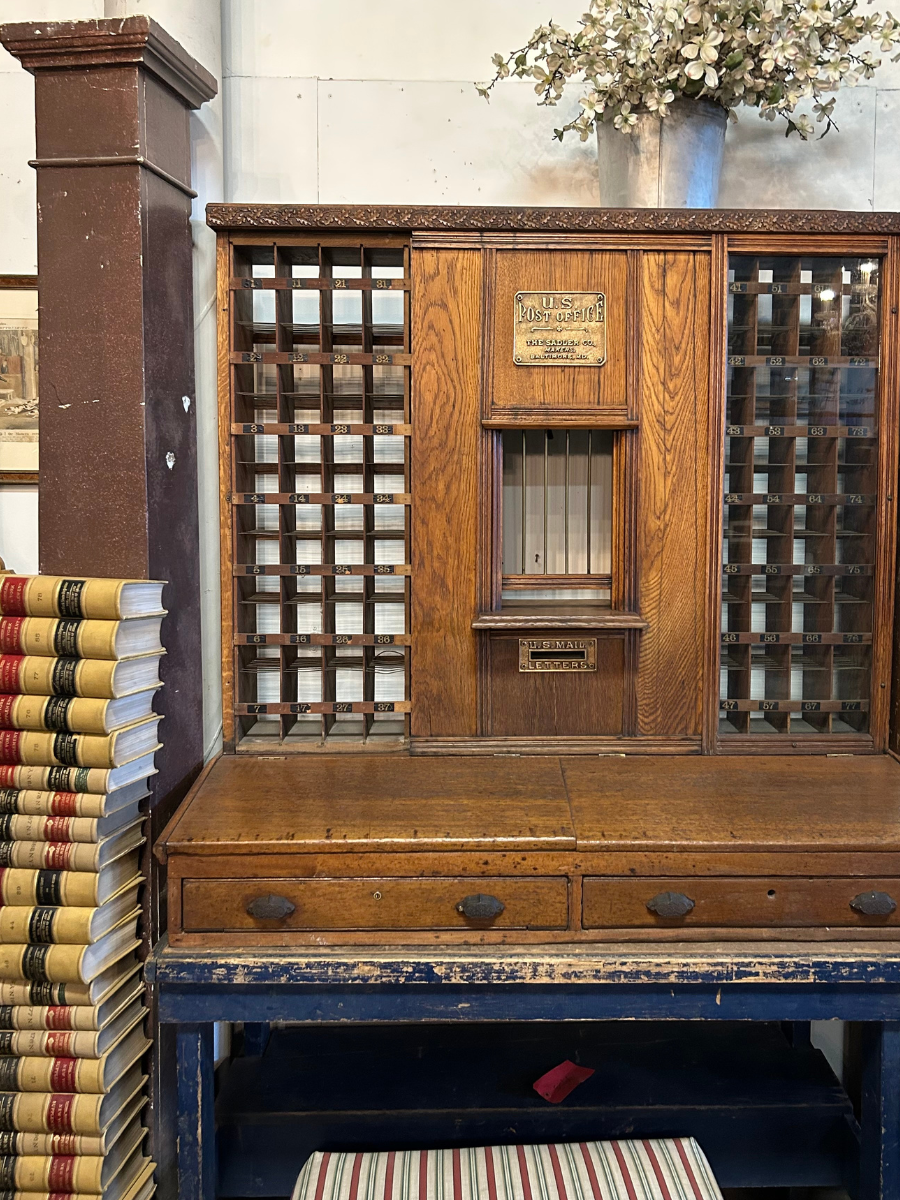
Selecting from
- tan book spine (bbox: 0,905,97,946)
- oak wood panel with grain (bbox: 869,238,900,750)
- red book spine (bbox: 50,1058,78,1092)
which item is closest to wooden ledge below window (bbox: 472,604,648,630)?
oak wood panel with grain (bbox: 869,238,900,750)

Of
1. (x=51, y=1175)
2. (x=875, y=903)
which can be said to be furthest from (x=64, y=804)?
(x=875, y=903)

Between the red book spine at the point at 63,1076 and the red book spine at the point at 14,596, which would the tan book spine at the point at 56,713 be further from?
the red book spine at the point at 63,1076

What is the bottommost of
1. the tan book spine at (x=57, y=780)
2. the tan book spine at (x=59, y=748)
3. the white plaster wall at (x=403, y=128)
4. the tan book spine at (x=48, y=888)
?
the tan book spine at (x=48, y=888)

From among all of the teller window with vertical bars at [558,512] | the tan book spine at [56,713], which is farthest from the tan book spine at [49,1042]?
the teller window with vertical bars at [558,512]

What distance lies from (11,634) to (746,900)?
5.26 feet

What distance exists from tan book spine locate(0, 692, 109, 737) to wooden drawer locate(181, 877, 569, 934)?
0.38m

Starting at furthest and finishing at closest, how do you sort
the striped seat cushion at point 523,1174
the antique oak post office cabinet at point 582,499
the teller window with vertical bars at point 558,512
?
the teller window with vertical bars at point 558,512
the antique oak post office cabinet at point 582,499
the striped seat cushion at point 523,1174

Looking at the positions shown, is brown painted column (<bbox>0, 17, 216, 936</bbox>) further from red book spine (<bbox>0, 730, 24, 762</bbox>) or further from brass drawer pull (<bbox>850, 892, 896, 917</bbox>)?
brass drawer pull (<bbox>850, 892, 896, 917</bbox>)

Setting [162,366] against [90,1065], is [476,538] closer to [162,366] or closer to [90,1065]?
[162,366]

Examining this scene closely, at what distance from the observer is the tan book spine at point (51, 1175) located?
5.71 ft

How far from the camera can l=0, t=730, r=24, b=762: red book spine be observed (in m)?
1.71

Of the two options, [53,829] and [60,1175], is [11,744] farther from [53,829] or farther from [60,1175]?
[60,1175]

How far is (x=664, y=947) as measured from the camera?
1698 millimetres

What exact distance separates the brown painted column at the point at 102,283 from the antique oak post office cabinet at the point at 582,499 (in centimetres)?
22
